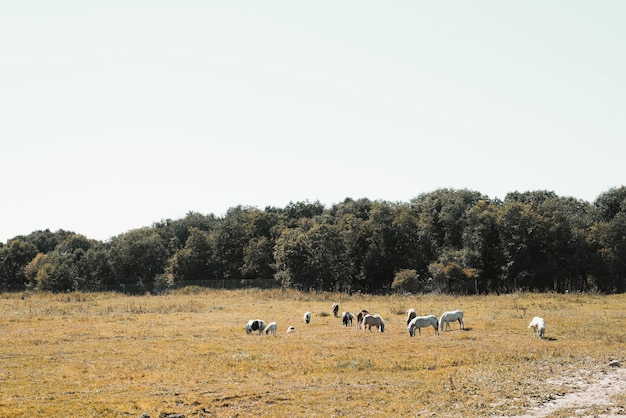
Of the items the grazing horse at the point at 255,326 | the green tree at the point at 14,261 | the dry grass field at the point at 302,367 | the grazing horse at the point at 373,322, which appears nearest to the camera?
the dry grass field at the point at 302,367

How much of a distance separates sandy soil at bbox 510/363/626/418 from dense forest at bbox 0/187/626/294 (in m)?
44.0

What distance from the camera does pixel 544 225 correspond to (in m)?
69.7

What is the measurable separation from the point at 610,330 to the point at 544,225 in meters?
42.0

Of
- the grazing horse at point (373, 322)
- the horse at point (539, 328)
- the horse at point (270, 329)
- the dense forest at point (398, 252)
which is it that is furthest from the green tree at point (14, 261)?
the horse at point (539, 328)

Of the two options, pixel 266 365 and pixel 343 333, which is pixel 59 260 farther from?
pixel 266 365

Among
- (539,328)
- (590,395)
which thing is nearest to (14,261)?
(539,328)

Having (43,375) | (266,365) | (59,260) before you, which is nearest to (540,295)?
(266,365)

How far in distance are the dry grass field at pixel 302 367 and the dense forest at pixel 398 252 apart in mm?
32480

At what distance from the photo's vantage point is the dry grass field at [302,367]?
1536 cm

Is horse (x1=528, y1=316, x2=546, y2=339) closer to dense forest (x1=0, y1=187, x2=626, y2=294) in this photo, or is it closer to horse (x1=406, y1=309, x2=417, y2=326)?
horse (x1=406, y1=309, x2=417, y2=326)

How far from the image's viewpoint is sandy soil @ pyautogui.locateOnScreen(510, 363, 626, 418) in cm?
1465

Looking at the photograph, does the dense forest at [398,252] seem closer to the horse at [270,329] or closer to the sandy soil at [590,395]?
the horse at [270,329]

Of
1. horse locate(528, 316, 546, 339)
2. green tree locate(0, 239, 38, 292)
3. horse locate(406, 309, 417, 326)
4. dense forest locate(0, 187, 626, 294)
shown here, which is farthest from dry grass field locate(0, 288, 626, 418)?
green tree locate(0, 239, 38, 292)

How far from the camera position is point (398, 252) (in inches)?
3206
